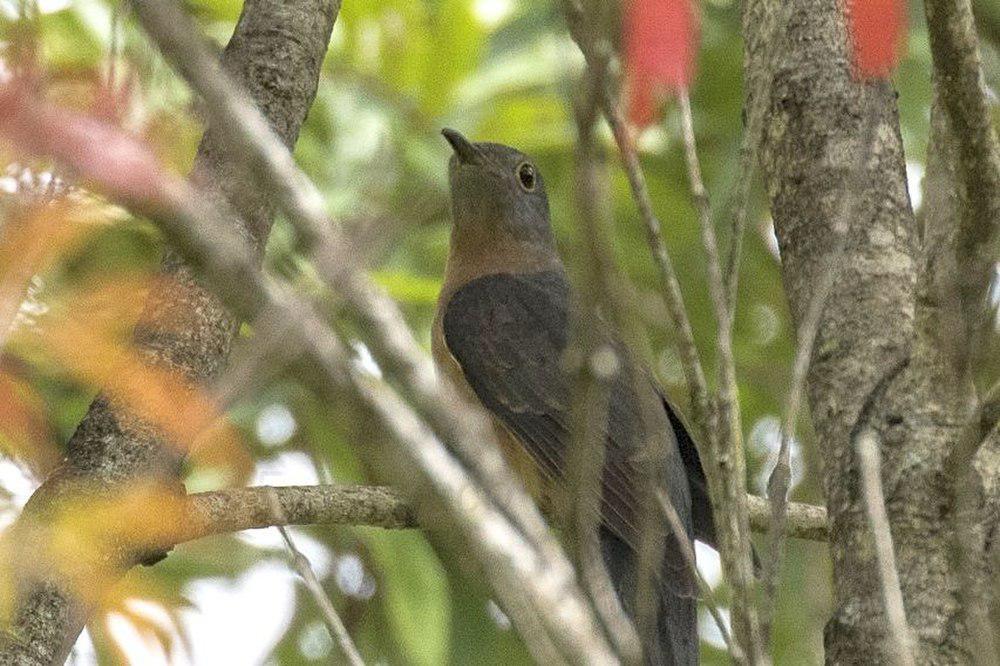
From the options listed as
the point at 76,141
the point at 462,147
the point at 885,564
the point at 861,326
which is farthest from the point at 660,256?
the point at 462,147

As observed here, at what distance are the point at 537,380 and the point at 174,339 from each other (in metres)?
2.39

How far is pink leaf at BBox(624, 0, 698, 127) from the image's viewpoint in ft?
8.83

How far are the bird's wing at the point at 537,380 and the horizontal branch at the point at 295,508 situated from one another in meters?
0.96

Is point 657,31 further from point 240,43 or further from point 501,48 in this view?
point 501,48

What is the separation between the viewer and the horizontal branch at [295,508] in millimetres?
3932

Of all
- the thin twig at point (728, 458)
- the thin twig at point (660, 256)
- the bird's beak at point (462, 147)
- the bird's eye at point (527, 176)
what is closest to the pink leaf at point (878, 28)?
the thin twig at point (728, 458)

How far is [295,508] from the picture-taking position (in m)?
4.09

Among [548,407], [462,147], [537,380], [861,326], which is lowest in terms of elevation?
[861,326]

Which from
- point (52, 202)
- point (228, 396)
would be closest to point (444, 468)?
point (228, 396)

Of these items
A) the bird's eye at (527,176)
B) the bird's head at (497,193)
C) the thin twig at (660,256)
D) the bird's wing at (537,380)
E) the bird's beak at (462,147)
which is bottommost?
the thin twig at (660,256)

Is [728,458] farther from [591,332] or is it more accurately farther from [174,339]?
[174,339]

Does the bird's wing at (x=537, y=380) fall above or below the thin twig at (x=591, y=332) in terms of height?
above

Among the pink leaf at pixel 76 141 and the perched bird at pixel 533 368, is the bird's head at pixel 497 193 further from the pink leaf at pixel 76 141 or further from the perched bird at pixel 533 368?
the pink leaf at pixel 76 141

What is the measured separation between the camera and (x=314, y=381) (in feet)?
5.57
